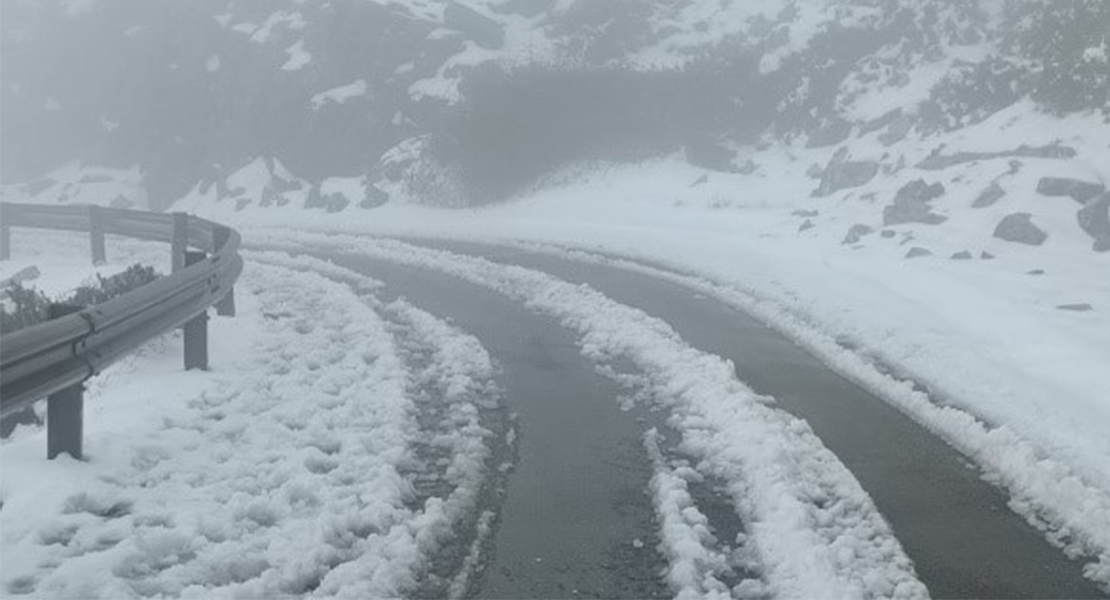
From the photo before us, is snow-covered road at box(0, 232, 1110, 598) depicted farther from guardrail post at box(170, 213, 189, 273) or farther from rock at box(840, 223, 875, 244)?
rock at box(840, 223, 875, 244)

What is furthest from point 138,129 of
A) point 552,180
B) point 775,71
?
point 775,71

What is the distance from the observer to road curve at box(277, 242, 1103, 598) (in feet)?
16.8

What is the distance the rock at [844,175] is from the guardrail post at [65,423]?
64.4 ft

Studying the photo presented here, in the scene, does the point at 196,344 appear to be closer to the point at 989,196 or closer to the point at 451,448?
the point at 451,448

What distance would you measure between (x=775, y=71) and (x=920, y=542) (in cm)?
2584

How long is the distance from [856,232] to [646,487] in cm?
1339

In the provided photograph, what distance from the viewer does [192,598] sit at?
4.62m

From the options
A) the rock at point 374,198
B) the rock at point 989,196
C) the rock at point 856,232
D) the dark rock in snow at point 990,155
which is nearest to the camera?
the rock at point 989,196

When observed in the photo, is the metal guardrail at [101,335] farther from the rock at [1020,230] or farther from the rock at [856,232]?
the rock at [1020,230]

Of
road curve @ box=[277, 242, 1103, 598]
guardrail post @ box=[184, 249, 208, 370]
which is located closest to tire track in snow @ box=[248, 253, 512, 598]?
road curve @ box=[277, 242, 1103, 598]

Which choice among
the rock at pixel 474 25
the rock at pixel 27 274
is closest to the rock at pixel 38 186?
the rock at pixel 474 25

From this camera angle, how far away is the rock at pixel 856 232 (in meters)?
18.1

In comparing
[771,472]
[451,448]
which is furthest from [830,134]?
[451,448]

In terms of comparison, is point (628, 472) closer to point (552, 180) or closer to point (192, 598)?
point (192, 598)
